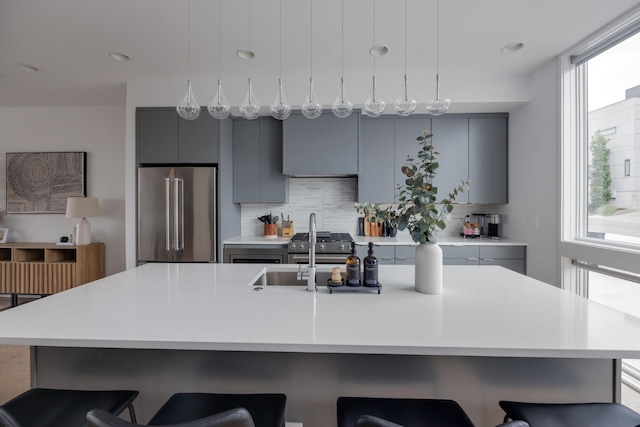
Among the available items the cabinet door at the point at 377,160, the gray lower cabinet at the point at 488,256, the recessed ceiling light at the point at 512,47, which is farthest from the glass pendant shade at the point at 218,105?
the gray lower cabinet at the point at 488,256

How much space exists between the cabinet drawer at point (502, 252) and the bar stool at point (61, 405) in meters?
3.44

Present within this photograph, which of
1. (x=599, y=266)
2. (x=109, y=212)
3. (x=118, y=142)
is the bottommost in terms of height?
(x=599, y=266)

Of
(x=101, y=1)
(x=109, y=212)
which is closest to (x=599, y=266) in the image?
(x=101, y=1)

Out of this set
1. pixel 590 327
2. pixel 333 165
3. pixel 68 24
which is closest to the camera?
pixel 590 327

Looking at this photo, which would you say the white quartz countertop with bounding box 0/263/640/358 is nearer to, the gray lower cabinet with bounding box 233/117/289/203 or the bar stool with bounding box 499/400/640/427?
the bar stool with bounding box 499/400/640/427

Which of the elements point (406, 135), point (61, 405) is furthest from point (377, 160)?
point (61, 405)

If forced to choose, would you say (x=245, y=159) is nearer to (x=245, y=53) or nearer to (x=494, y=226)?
(x=245, y=53)

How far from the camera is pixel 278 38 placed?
2.65m

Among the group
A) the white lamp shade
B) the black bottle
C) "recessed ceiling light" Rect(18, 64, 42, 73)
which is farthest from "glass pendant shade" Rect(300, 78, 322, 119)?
the white lamp shade

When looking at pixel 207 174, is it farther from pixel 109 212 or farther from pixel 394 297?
pixel 394 297

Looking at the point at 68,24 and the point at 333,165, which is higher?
the point at 68,24

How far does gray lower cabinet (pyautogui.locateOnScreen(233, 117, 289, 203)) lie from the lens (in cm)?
383

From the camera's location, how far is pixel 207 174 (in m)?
3.45

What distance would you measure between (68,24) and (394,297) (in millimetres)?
3187
